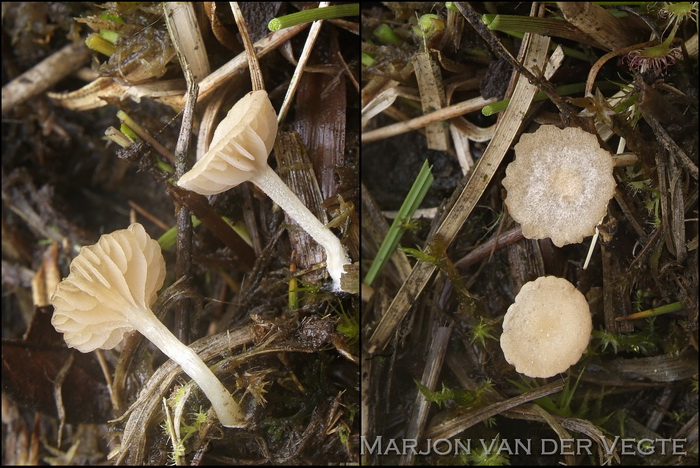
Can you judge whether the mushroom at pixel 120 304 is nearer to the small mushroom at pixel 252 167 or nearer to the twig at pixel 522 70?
the small mushroom at pixel 252 167

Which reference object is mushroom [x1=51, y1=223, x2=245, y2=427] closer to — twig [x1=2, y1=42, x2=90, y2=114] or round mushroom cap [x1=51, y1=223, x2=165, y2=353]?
round mushroom cap [x1=51, y1=223, x2=165, y2=353]

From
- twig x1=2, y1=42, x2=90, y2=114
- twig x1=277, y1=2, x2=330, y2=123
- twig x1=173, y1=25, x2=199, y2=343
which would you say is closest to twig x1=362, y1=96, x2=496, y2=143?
twig x1=277, y1=2, x2=330, y2=123

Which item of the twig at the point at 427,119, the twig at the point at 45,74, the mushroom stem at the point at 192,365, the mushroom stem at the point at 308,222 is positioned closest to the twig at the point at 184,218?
the mushroom stem at the point at 192,365

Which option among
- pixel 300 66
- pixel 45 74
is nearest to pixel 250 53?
pixel 300 66

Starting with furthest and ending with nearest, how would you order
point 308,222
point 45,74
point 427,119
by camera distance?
point 45,74 < point 427,119 < point 308,222

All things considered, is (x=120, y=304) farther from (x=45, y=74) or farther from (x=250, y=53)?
(x=45, y=74)

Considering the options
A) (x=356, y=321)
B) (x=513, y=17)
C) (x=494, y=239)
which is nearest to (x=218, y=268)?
(x=356, y=321)

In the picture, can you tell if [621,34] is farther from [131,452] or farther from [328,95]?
[131,452]
